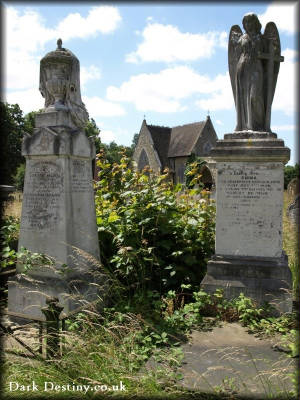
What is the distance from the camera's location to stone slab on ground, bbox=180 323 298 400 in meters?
3.02

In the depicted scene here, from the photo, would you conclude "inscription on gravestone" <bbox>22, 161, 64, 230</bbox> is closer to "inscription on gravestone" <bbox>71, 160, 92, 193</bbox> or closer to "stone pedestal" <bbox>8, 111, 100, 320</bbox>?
"stone pedestal" <bbox>8, 111, 100, 320</bbox>

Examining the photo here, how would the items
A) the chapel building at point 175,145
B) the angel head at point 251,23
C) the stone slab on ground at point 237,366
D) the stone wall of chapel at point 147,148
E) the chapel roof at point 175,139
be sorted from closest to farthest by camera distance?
the stone slab on ground at point 237,366 → the angel head at point 251,23 → the chapel building at point 175,145 → the chapel roof at point 175,139 → the stone wall of chapel at point 147,148

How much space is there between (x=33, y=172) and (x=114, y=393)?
327cm

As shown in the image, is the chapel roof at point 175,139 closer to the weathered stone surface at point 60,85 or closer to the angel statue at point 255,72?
the angel statue at point 255,72

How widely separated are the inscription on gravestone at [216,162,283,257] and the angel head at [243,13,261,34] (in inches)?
86.8

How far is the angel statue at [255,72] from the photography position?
5535 millimetres

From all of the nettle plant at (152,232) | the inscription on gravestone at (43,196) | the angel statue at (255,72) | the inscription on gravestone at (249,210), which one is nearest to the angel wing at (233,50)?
the angel statue at (255,72)

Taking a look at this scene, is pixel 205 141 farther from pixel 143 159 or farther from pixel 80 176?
pixel 80 176

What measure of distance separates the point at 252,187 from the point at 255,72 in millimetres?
1879

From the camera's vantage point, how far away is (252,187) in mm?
5293

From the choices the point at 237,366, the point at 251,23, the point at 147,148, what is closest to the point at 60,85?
the point at 251,23

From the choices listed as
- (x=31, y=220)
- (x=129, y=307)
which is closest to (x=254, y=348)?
(x=129, y=307)

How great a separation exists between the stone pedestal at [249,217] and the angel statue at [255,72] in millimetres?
378

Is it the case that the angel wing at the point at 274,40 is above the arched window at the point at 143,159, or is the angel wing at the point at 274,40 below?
below
